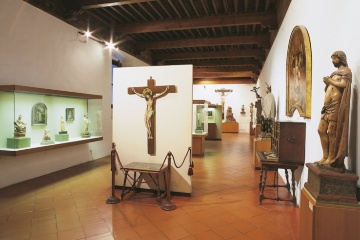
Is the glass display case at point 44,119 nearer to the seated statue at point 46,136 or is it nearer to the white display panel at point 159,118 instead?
the seated statue at point 46,136

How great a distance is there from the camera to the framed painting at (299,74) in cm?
317

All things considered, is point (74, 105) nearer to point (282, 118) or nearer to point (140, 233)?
point (140, 233)

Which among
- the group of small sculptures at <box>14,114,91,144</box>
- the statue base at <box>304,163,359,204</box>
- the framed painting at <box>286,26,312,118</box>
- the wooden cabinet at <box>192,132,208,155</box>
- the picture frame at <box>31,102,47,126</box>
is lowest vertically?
the wooden cabinet at <box>192,132,208,155</box>

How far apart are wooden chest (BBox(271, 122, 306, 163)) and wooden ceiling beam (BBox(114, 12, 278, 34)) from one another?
12.7 feet

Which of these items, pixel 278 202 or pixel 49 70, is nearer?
pixel 278 202

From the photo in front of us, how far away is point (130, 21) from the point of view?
716 cm

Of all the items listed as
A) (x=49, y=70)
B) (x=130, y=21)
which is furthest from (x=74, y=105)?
(x=130, y=21)

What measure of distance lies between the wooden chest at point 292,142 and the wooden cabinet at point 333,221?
1506 mm

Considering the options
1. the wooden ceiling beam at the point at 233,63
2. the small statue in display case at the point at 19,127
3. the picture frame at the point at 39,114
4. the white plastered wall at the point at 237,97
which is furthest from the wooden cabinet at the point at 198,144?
the white plastered wall at the point at 237,97

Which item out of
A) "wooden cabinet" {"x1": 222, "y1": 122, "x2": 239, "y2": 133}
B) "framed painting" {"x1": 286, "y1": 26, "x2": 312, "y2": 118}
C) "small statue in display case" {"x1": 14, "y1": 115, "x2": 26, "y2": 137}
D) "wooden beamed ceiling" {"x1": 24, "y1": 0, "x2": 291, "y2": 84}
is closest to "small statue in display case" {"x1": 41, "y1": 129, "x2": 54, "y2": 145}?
"small statue in display case" {"x1": 14, "y1": 115, "x2": 26, "y2": 137}

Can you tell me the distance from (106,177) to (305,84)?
4.12 metres

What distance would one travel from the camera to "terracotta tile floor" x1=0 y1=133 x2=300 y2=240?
275 centimetres

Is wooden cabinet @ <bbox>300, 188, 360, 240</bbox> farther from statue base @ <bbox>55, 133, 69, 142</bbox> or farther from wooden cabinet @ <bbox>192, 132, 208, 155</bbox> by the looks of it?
wooden cabinet @ <bbox>192, 132, 208, 155</bbox>

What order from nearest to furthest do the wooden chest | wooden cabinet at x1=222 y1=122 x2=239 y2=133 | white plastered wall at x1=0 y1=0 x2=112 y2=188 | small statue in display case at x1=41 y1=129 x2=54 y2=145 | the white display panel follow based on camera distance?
1. the wooden chest
2. the white display panel
3. white plastered wall at x1=0 y1=0 x2=112 y2=188
4. small statue in display case at x1=41 y1=129 x2=54 y2=145
5. wooden cabinet at x1=222 y1=122 x2=239 y2=133
